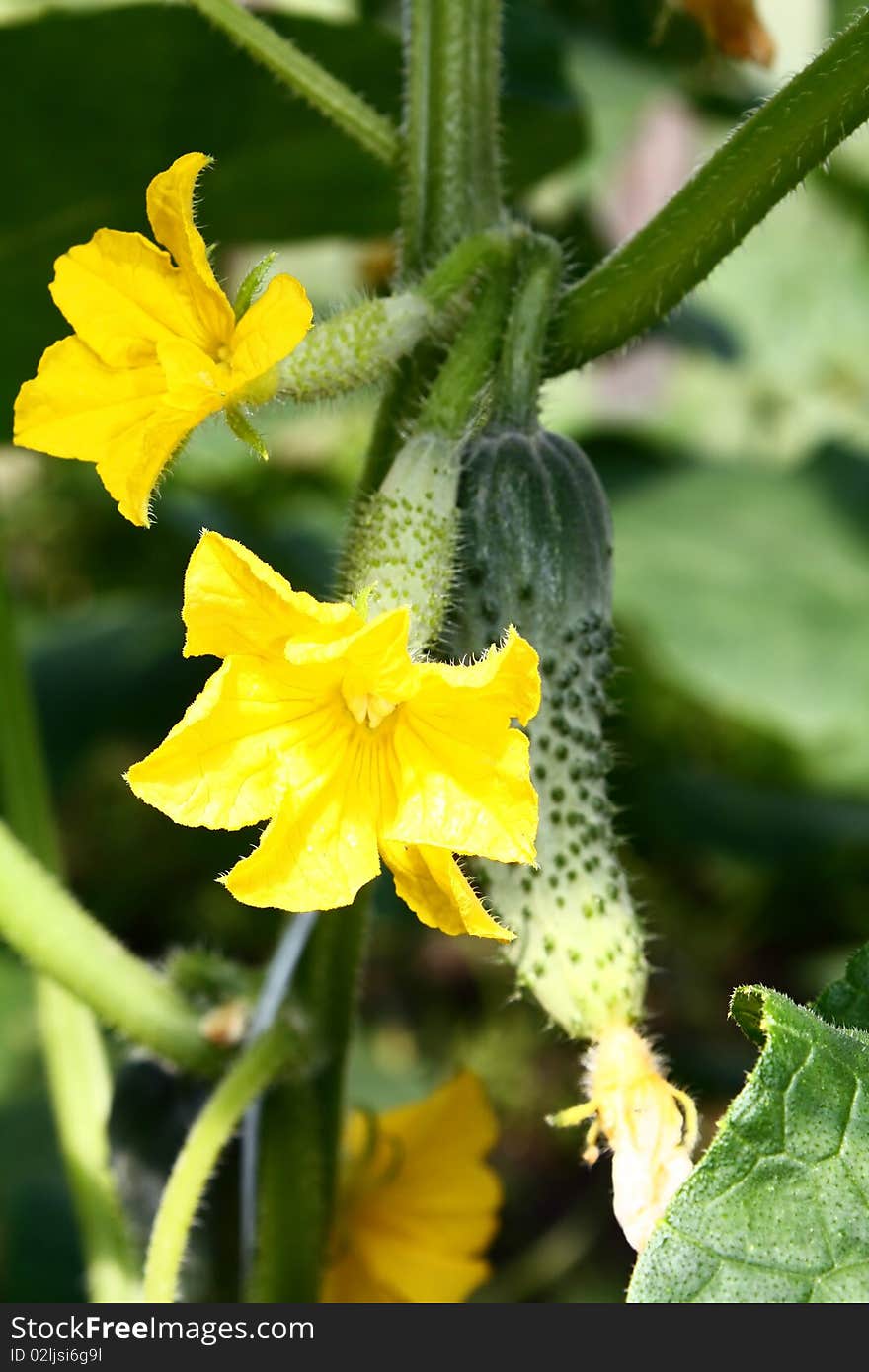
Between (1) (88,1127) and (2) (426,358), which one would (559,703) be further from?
(1) (88,1127)

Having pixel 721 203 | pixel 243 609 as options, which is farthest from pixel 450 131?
pixel 243 609

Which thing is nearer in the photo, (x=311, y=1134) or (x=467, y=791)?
(x=467, y=791)

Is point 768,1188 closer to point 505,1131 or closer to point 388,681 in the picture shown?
point 388,681

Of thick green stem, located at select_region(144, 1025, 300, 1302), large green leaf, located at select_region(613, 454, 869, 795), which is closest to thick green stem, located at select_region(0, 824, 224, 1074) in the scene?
thick green stem, located at select_region(144, 1025, 300, 1302)

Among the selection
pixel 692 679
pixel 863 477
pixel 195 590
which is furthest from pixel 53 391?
pixel 863 477

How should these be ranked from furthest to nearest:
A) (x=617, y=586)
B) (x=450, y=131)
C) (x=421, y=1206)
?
1. (x=617, y=586)
2. (x=421, y=1206)
3. (x=450, y=131)

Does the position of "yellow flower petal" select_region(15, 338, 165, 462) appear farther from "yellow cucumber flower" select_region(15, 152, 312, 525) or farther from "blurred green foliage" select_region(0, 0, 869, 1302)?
"blurred green foliage" select_region(0, 0, 869, 1302)

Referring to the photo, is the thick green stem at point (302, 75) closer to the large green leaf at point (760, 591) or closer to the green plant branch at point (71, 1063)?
the green plant branch at point (71, 1063)
